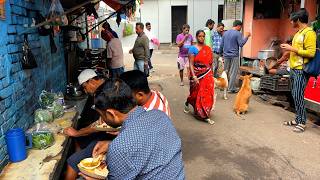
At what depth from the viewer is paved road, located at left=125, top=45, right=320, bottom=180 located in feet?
14.1

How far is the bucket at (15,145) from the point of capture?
277cm

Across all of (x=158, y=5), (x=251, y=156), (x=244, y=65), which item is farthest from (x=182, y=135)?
(x=158, y=5)

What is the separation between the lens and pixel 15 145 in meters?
2.78

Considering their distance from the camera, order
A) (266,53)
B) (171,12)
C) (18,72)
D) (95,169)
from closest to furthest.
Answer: (95,169) < (18,72) < (266,53) < (171,12)

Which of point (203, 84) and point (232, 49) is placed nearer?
point (203, 84)

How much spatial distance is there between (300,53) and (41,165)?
445cm

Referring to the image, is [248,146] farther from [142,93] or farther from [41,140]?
[41,140]

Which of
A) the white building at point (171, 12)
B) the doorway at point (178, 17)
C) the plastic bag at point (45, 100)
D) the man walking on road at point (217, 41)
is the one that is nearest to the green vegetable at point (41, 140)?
the plastic bag at point (45, 100)

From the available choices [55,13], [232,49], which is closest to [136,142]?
[55,13]

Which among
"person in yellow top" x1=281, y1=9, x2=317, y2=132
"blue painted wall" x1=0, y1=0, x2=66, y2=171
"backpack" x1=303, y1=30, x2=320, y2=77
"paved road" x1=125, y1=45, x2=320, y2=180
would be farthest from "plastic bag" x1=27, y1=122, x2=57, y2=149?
"backpack" x1=303, y1=30, x2=320, y2=77

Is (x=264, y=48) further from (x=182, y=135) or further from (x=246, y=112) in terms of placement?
(x=182, y=135)

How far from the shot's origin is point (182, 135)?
5.73 metres

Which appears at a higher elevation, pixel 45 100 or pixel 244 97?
pixel 45 100

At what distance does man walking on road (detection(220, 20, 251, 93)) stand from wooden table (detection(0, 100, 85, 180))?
6.36 metres
